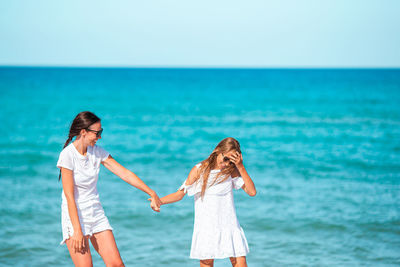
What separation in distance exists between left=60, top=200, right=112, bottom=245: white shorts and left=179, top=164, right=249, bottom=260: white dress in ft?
2.67

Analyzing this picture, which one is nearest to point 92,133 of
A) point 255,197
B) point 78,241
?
point 78,241

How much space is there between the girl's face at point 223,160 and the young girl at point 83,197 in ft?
3.41

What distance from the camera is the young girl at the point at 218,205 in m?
4.60

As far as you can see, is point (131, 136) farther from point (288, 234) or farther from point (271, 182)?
point (288, 234)

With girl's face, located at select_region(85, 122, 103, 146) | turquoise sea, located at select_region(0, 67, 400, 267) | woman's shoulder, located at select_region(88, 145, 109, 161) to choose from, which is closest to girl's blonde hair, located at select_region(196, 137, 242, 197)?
woman's shoulder, located at select_region(88, 145, 109, 161)

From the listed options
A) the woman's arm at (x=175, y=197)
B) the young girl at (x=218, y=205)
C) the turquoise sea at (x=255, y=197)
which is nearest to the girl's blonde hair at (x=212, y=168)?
the young girl at (x=218, y=205)

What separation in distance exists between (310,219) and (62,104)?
3261 cm

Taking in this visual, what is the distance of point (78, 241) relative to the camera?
425cm

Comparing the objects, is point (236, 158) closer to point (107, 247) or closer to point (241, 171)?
point (241, 171)

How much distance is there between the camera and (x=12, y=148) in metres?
18.1

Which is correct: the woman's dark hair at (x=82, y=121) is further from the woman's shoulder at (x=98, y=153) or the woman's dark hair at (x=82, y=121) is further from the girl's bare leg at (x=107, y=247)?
the girl's bare leg at (x=107, y=247)

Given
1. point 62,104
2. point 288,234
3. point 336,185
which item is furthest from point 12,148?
point 62,104

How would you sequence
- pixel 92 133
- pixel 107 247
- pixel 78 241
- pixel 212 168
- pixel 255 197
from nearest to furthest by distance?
1. pixel 78 241
2. pixel 92 133
3. pixel 107 247
4. pixel 212 168
5. pixel 255 197

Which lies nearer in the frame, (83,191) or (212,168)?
(83,191)
